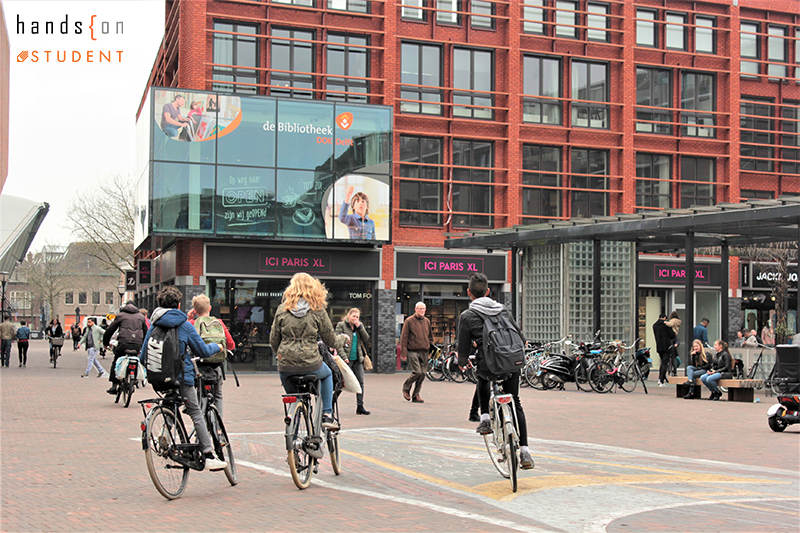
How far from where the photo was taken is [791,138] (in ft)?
114

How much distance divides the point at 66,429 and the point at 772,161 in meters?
30.4

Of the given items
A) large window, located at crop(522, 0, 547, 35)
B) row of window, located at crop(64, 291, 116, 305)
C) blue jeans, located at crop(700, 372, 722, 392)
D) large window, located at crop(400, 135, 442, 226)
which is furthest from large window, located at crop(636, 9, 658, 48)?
row of window, located at crop(64, 291, 116, 305)

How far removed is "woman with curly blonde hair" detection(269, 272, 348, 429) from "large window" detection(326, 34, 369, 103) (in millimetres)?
22186

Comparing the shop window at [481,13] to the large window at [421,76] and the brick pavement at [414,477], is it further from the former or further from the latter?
the brick pavement at [414,477]

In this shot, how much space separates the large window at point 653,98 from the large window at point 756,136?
3.31 meters

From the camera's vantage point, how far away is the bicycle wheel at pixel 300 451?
7277 millimetres

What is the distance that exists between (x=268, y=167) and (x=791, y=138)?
21273 millimetres

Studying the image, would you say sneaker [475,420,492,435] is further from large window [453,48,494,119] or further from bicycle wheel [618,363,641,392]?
large window [453,48,494,119]

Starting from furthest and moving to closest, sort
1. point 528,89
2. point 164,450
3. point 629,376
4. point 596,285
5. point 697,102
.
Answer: point 697,102 → point 528,89 → point 596,285 → point 629,376 → point 164,450

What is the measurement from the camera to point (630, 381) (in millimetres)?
21453

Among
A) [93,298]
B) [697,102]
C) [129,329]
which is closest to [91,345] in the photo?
[129,329]

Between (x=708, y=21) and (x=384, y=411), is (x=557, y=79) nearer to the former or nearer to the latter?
(x=708, y=21)

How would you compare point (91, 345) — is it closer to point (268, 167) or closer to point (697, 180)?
point (268, 167)

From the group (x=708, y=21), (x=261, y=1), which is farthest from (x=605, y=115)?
(x=261, y=1)
